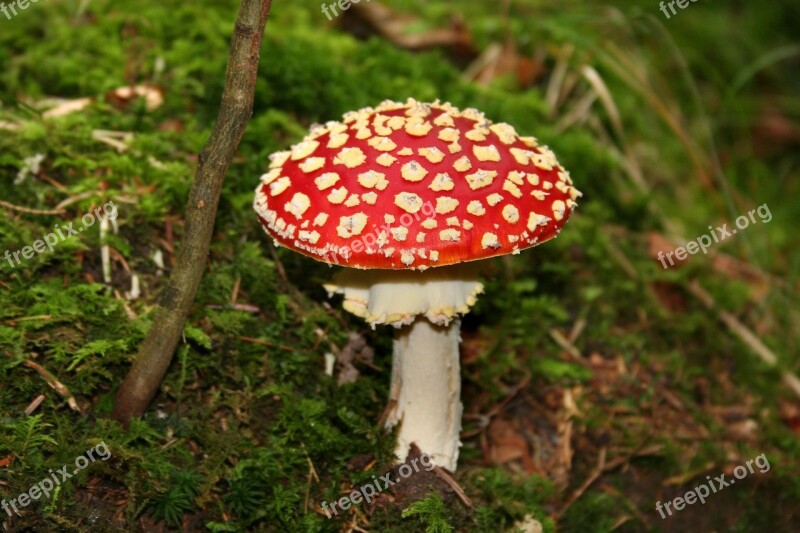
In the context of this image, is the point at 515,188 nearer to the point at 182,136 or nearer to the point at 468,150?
the point at 468,150
